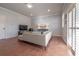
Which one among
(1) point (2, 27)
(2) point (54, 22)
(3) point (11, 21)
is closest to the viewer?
(1) point (2, 27)

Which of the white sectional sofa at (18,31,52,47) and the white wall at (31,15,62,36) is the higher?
the white wall at (31,15,62,36)

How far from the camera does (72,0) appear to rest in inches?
63.4

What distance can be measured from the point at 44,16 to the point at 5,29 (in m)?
5.15

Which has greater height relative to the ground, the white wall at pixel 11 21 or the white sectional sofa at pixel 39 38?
the white wall at pixel 11 21

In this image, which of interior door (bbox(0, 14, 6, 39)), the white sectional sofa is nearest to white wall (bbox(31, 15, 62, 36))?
interior door (bbox(0, 14, 6, 39))

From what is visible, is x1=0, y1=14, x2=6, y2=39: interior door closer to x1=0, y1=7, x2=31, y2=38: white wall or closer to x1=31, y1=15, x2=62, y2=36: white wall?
x1=0, y1=7, x2=31, y2=38: white wall

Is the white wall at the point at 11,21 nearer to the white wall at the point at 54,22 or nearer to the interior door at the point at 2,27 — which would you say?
the interior door at the point at 2,27

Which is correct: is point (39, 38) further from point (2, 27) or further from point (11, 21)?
point (11, 21)

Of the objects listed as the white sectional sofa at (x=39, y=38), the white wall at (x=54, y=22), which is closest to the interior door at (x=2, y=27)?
the white sectional sofa at (x=39, y=38)

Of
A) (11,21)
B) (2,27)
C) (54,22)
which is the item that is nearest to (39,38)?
(2,27)

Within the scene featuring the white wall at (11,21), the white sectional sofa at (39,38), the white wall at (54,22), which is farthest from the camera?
the white wall at (54,22)

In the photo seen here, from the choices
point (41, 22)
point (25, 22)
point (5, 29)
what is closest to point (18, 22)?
point (25, 22)

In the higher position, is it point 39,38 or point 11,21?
point 11,21

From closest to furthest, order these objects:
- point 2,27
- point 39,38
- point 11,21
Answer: point 39,38 → point 2,27 → point 11,21
